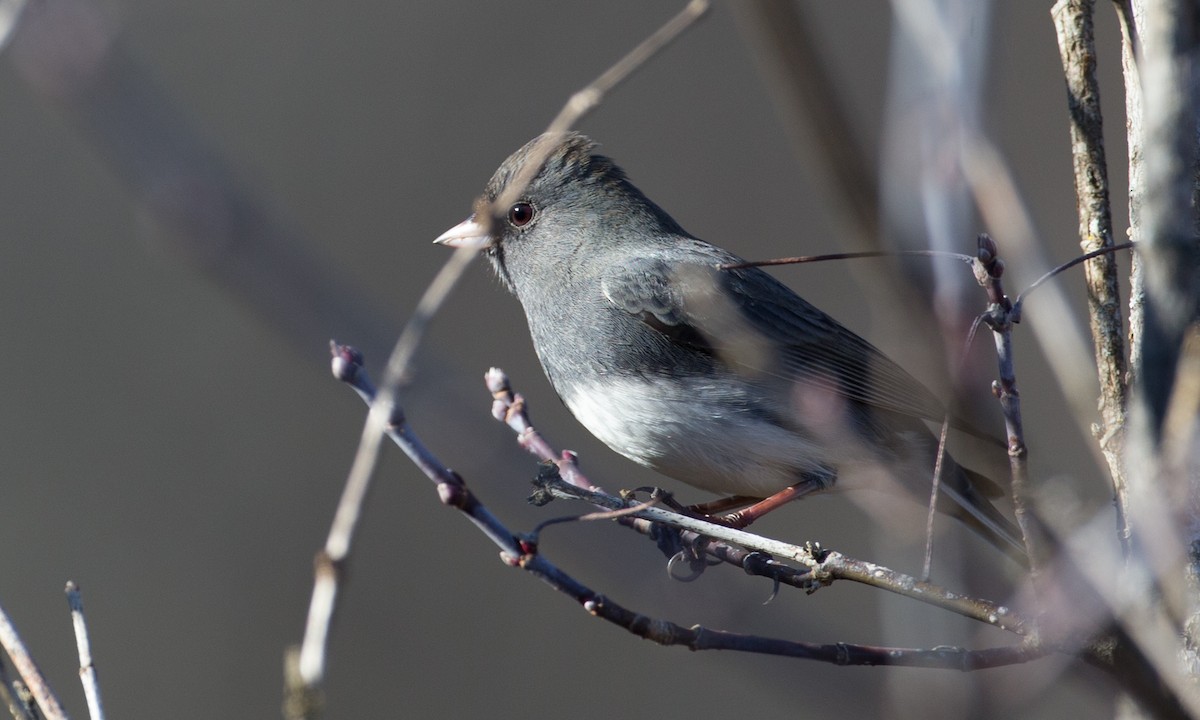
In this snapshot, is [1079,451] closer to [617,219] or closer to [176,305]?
[617,219]

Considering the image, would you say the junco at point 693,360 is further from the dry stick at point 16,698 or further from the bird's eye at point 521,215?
the dry stick at point 16,698

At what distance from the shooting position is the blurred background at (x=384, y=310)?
486 cm

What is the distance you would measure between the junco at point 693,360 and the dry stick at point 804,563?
659 millimetres

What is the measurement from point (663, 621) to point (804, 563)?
198 millimetres

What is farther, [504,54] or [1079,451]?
[504,54]

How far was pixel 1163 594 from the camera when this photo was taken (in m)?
1.11

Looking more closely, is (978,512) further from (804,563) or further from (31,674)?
(31,674)

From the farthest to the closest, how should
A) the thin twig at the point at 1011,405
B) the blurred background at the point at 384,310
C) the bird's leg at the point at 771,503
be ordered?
the blurred background at the point at 384,310 → the bird's leg at the point at 771,503 → the thin twig at the point at 1011,405

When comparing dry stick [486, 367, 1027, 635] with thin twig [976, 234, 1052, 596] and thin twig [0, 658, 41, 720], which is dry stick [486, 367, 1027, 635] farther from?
thin twig [0, 658, 41, 720]

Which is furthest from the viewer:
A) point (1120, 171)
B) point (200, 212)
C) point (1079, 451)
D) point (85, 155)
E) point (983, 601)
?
point (85, 155)

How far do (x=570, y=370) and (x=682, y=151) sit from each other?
3118 millimetres

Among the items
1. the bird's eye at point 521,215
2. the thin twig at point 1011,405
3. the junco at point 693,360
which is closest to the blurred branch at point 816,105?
the thin twig at point 1011,405

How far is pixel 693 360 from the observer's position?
2.90m

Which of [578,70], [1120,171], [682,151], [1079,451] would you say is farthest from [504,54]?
[1079,451]
